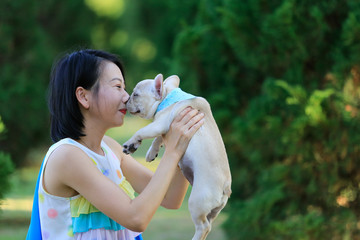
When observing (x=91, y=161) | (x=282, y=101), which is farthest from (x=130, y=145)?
(x=282, y=101)

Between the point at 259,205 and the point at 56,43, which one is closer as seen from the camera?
the point at 259,205

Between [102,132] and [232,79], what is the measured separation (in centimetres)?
333

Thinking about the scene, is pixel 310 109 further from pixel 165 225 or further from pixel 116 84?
pixel 165 225

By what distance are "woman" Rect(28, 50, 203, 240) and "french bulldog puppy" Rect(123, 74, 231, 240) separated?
0.05m

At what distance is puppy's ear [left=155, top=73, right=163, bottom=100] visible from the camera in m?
2.22

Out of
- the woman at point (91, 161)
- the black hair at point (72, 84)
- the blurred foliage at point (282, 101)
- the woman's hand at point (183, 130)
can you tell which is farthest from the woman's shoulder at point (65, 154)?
the blurred foliage at point (282, 101)

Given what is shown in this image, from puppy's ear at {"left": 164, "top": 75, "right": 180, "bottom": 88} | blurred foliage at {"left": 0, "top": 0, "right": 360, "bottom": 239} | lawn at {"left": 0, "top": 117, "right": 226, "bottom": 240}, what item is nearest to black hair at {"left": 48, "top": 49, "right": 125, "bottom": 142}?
puppy's ear at {"left": 164, "top": 75, "right": 180, "bottom": 88}

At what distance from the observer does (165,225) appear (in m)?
7.37

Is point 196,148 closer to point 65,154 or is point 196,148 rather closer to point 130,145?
point 130,145

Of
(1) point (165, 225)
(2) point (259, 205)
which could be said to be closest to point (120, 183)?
(2) point (259, 205)

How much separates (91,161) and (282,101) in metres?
2.89

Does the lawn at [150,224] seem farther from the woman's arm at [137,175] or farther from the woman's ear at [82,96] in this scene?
the woman's ear at [82,96]

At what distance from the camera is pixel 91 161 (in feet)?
6.97

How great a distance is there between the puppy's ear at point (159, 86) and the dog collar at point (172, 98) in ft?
0.11
